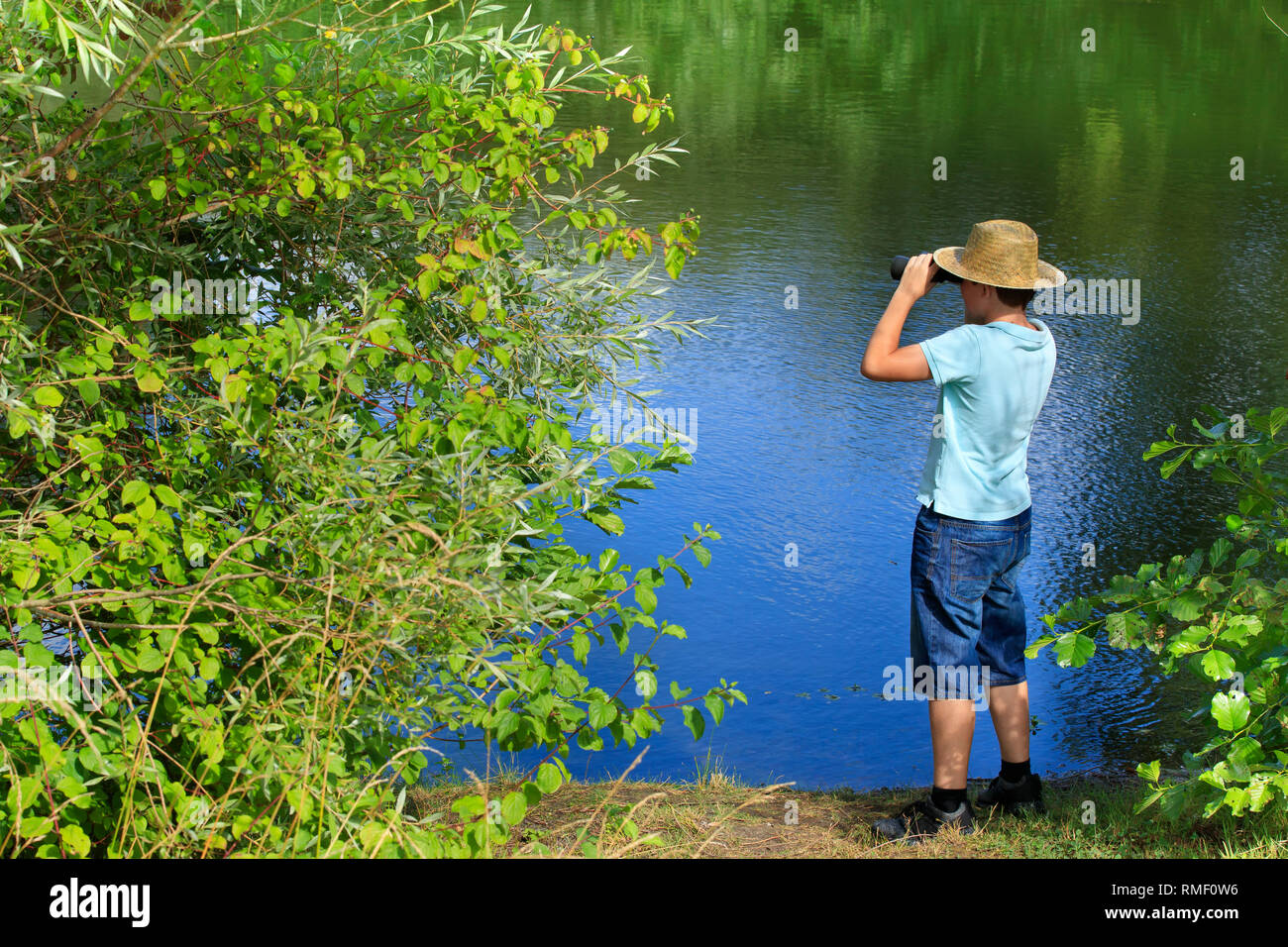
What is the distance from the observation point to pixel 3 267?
3.31 metres

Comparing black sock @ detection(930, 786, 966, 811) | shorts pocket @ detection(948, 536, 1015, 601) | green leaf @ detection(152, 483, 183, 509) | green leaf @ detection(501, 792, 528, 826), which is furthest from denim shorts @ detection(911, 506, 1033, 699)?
green leaf @ detection(152, 483, 183, 509)

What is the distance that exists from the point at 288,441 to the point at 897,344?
60.3 inches

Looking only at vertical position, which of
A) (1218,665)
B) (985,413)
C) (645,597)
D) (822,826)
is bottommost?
(822,826)

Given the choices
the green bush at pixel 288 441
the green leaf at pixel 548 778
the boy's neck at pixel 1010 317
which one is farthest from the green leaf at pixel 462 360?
the boy's neck at pixel 1010 317

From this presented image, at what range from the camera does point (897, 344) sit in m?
3.48

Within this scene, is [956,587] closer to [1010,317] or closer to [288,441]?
[1010,317]

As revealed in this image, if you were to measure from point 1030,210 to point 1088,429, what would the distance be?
525 cm

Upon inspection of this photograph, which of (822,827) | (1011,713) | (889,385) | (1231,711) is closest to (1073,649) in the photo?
(1011,713)

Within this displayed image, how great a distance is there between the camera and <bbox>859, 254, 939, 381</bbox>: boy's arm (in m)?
3.49

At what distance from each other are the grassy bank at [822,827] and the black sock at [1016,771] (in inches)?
4.1

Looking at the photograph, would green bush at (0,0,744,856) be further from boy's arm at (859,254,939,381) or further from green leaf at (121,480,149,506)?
boy's arm at (859,254,939,381)

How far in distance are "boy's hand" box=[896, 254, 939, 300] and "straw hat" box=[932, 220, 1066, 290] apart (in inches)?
1.8
